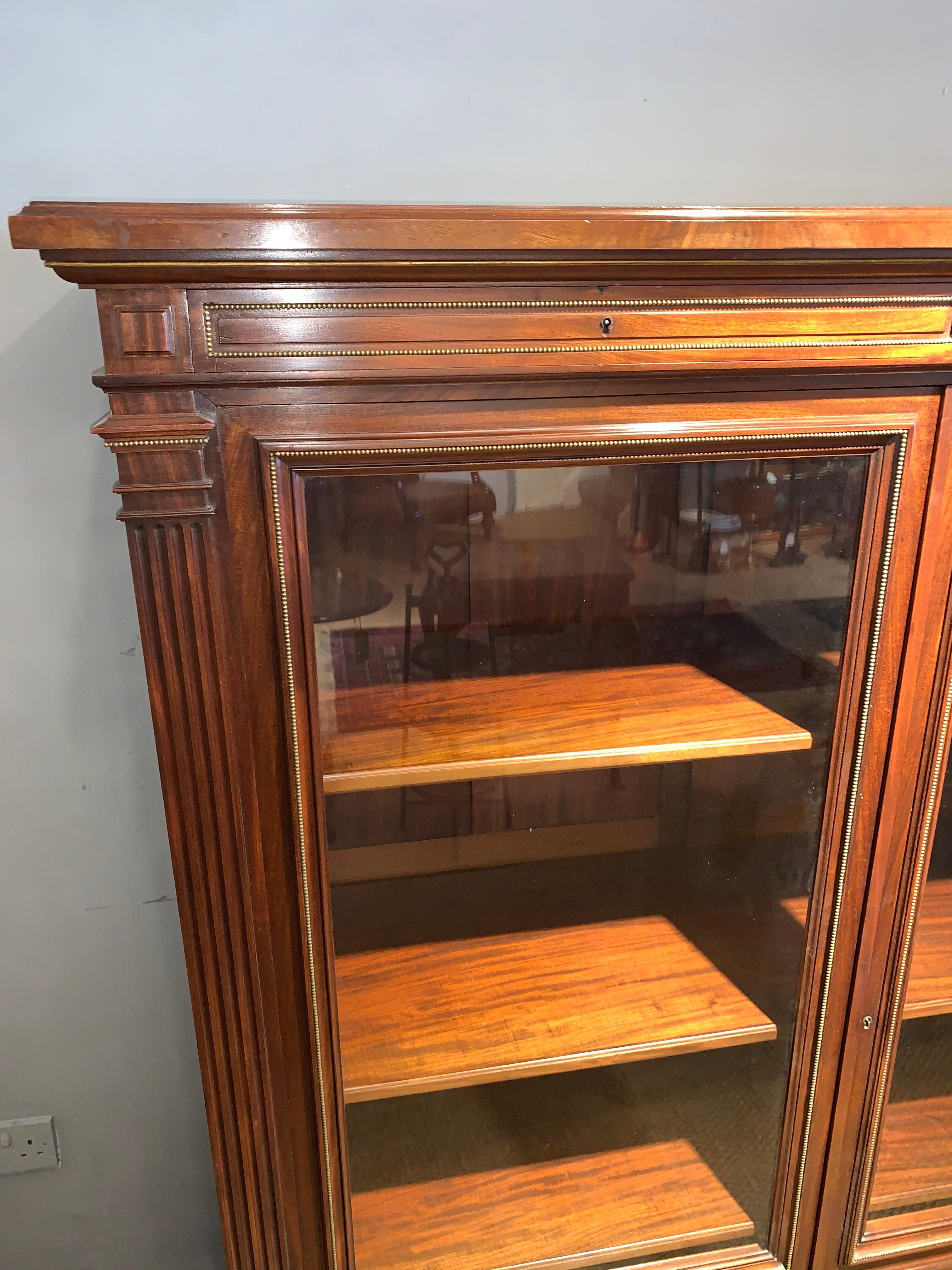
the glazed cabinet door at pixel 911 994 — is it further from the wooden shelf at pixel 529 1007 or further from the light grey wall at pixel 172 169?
the light grey wall at pixel 172 169

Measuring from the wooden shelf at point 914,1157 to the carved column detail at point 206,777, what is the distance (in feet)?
2.26

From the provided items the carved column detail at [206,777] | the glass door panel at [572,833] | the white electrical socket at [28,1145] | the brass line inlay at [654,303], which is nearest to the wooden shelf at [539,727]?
the glass door panel at [572,833]

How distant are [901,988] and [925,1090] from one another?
239 mm

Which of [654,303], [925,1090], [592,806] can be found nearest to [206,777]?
[592,806]

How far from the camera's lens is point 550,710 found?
83 centimetres

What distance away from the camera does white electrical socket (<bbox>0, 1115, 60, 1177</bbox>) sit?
118cm

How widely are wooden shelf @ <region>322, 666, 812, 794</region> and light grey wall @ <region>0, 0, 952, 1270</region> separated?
440 mm

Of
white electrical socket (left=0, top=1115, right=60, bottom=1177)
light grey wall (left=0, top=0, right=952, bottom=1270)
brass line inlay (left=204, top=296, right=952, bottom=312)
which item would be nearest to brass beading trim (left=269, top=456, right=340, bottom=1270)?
brass line inlay (left=204, top=296, right=952, bottom=312)

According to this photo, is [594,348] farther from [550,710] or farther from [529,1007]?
[529,1007]

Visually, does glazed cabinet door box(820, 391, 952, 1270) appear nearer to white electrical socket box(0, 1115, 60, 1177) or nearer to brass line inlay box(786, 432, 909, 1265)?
brass line inlay box(786, 432, 909, 1265)

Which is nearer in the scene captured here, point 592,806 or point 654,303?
point 654,303

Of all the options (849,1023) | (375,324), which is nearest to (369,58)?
(375,324)

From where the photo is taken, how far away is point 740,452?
72 cm

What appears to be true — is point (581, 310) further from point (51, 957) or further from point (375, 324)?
point (51, 957)
